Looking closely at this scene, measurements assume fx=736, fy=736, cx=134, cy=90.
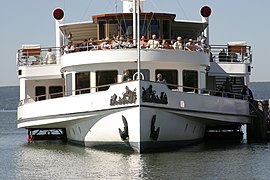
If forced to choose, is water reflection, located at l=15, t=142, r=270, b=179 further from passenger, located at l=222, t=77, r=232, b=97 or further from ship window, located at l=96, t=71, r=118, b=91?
passenger, located at l=222, t=77, r=232, b=97

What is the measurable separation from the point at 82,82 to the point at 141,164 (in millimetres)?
Result: 6195

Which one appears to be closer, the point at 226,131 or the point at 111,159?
the point at 111,159

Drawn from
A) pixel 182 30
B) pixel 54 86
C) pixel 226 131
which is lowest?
pixel 226 131

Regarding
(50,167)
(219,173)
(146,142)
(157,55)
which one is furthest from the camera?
(157,55)

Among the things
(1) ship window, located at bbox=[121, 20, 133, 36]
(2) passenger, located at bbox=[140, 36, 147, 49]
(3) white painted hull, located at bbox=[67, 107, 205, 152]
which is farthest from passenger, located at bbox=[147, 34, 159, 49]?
(3) white painted hull, located at bbox=[67, 107, 205, 152]

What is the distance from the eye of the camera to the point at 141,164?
66.8ft

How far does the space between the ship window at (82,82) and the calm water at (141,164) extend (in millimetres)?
2026

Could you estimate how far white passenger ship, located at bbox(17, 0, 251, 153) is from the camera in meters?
22.5

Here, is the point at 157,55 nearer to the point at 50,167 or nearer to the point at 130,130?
the point at 130,130

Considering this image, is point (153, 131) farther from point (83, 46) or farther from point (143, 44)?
point (83, 46)

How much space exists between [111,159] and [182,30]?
28.8 ft

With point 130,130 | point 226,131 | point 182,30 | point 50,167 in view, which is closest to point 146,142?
point 130,130

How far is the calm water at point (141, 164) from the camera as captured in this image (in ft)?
61.7

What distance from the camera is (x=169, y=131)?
2331cm
